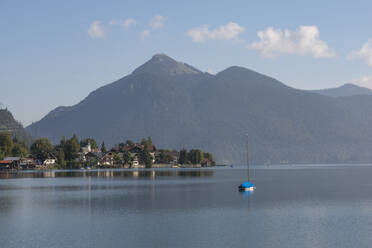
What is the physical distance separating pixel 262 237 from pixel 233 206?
2618 centimetres

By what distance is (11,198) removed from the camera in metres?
89.9

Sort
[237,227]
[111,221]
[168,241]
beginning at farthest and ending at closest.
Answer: [111,221] < [237,227] < [168,241]

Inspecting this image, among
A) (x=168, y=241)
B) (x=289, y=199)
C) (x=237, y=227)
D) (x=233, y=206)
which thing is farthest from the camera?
(x=289, y=199)

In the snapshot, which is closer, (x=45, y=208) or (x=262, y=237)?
(x=262, y=237)

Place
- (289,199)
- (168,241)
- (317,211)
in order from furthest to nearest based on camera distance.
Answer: (289,199) → (317,211) → (168,241)

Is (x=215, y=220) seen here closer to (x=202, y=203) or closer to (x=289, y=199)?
(x=202, y=203)

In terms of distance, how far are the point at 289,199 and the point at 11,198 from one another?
47507mm

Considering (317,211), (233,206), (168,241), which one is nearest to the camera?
(168,241)

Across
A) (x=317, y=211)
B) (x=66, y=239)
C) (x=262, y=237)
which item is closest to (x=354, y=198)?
(x=317, y=211)

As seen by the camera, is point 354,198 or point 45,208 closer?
point 45,208

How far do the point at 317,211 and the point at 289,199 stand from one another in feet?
57.5

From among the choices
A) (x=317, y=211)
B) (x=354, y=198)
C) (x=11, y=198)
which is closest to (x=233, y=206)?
(x=317, y=211)

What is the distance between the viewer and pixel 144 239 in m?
49.8

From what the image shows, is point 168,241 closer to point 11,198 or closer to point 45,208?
point 45,208
